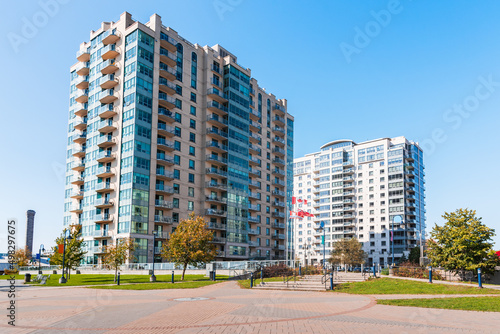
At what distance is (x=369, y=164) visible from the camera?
134 m

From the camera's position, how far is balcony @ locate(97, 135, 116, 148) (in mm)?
68312

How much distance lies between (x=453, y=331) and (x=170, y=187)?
61.2m

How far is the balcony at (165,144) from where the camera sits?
226 feet

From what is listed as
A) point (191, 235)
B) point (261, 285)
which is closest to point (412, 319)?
point (261, 285)

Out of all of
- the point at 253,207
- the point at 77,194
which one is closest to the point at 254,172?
the point at 253,207

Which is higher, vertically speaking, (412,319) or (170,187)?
(170,187)

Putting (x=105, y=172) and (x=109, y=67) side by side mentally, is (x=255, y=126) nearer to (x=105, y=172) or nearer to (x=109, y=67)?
(x=109, y=67)

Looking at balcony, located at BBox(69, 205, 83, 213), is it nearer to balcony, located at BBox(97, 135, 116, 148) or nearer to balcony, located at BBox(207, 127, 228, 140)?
balcony, located at BBox(97, 135, 116, 148)

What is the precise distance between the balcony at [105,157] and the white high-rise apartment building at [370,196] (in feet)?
253

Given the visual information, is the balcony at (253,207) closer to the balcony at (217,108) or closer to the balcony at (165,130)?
the balcony at (217,108)

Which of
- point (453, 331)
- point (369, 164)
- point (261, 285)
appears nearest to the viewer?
point (453, 331)

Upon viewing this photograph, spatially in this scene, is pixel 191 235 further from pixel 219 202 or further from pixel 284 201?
pixel 284 201

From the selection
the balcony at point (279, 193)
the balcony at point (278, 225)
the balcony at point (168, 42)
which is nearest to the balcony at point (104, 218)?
the balcony at point (168, 42)

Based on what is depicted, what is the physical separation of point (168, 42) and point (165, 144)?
17.8 metres
